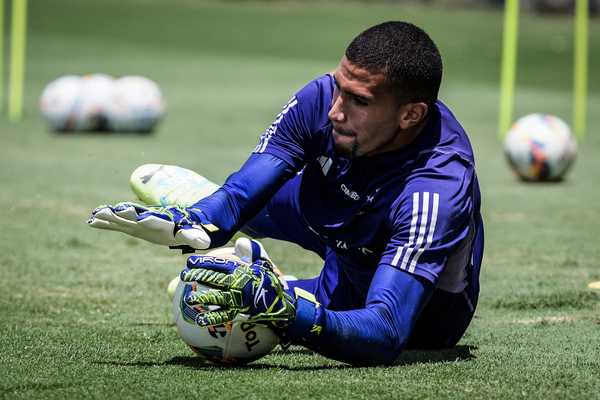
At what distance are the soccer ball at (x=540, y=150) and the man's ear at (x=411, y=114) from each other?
682 cm

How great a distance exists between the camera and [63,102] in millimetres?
13531

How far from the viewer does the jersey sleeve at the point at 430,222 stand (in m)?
3.69

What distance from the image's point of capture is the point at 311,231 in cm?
458

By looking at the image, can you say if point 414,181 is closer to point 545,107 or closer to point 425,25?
point 545,107

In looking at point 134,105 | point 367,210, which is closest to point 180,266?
point 367,210

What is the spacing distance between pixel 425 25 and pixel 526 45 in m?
2.83

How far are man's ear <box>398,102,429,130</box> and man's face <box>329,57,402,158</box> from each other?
0.04ft

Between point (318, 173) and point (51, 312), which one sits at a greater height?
point (318, 173)

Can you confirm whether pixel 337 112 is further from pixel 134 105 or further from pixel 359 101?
pixel 134 105

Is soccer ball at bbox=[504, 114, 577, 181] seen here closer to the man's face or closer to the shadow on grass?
the shadow on grass

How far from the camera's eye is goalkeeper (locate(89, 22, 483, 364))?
3592mm

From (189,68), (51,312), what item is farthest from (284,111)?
(189,68)

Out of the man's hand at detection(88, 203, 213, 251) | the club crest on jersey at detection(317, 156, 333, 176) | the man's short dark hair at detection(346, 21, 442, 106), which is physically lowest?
the man's hand at detection(88, 203, 213, 251)

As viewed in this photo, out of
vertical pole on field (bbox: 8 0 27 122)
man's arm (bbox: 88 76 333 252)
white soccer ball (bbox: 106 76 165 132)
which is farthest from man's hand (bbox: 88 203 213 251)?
vertical pole on field (bbox: 8 0 27 122)
